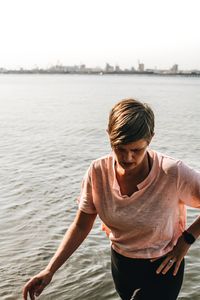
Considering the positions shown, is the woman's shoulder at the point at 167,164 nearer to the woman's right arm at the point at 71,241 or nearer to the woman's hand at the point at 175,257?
the woman's hand at the point at 175,257

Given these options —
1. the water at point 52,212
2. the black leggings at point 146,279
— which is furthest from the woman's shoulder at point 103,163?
the water at point 52,212

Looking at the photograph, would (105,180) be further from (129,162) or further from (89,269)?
(89,269)

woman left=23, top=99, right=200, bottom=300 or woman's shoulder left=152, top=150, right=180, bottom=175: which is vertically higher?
woman's shoulder left=152, top=150, right=180, bottom=175

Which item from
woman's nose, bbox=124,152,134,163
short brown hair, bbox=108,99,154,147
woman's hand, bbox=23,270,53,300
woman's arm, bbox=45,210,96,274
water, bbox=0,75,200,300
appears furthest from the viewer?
water, bbox=0,75,200,300

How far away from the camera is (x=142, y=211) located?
112 inches

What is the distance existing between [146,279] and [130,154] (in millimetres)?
901

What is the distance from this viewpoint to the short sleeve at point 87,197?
3010 millimetres

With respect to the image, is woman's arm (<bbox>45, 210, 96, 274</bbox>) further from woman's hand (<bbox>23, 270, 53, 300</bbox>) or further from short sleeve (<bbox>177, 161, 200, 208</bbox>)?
short sleeve (<bbox>177, 161, 200, 208</bbox>)

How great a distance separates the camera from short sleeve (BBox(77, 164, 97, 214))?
3.01 meters

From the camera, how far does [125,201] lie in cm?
286

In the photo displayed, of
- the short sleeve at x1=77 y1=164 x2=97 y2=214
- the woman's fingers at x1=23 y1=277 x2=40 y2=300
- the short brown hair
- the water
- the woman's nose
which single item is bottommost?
the water

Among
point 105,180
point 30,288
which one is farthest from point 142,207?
point 30,288

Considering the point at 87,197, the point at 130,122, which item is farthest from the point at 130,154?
the point at 87,197

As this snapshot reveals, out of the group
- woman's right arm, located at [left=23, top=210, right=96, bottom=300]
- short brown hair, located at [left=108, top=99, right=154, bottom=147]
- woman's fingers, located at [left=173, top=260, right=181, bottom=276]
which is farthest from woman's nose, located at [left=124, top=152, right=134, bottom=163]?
woman's fingers, located at [left=173, top=260, right=181, bottom=276]
